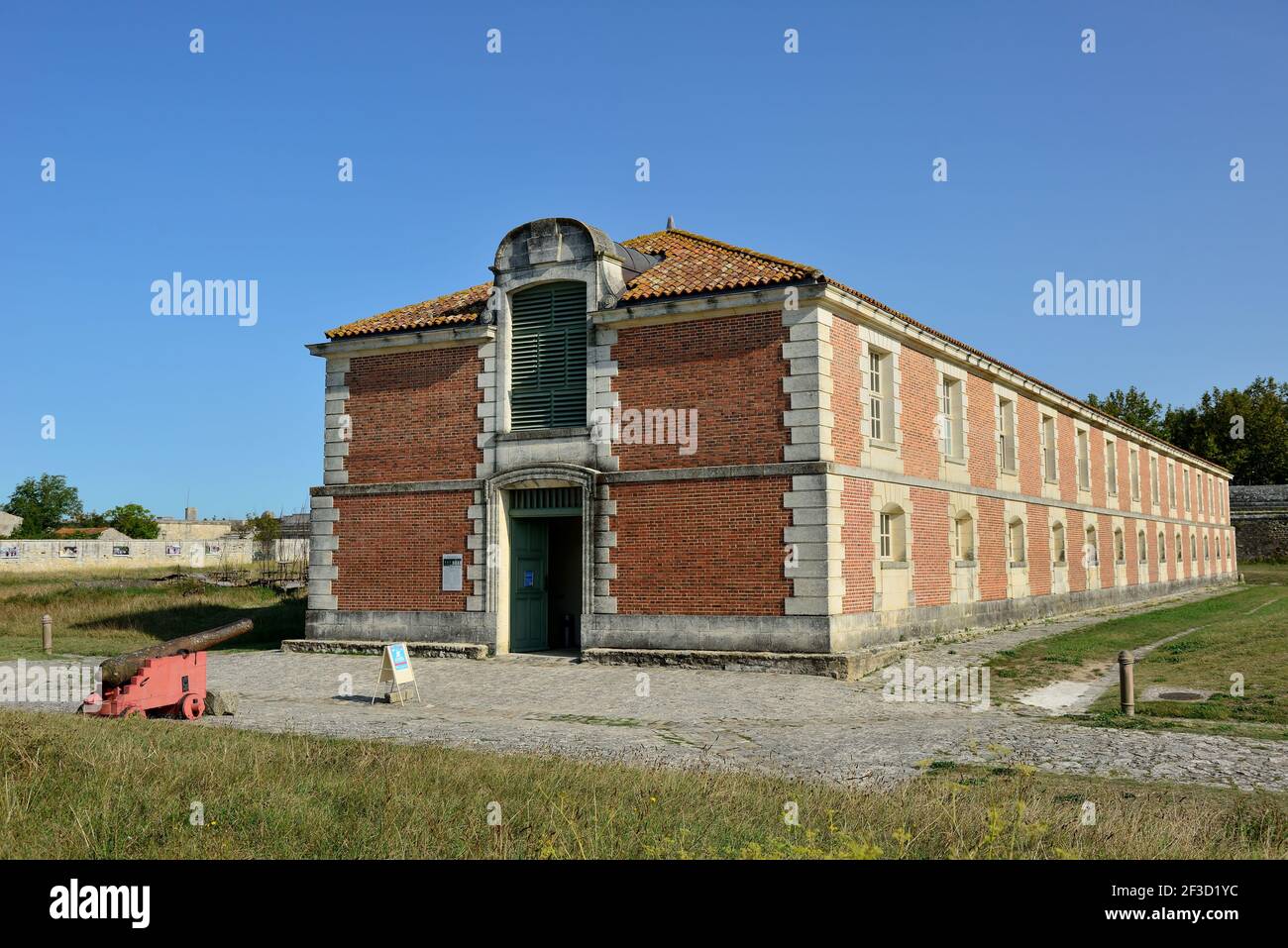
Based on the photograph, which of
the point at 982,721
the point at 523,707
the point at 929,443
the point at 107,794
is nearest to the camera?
the point at 107,794

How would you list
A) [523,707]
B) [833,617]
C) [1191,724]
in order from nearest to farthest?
1. [1191,724]
2. [523,707]
3. [833,617]

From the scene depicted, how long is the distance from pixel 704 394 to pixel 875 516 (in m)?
3.82

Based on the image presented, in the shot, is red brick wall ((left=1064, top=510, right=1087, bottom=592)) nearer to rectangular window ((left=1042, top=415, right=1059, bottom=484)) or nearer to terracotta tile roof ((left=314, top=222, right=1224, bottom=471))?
rectangular window ((left=1042, top=415, right=1059, bottom=484))

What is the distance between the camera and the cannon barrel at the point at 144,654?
39.1 feet

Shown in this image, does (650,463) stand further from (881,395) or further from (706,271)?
(881,395)

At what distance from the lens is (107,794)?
6.81 meters

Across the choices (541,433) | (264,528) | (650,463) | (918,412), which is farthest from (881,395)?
(264,528)

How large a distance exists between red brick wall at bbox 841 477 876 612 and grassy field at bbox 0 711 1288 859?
866 centimetres

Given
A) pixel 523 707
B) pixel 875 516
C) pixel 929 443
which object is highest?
pixel 929 443

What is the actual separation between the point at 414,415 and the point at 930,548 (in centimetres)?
1066

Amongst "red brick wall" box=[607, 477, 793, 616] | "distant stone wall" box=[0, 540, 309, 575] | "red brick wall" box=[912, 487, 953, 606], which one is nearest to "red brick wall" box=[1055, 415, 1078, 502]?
"red brick wall" box=[912, 487, 953, 606]

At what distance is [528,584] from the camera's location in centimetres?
2058
